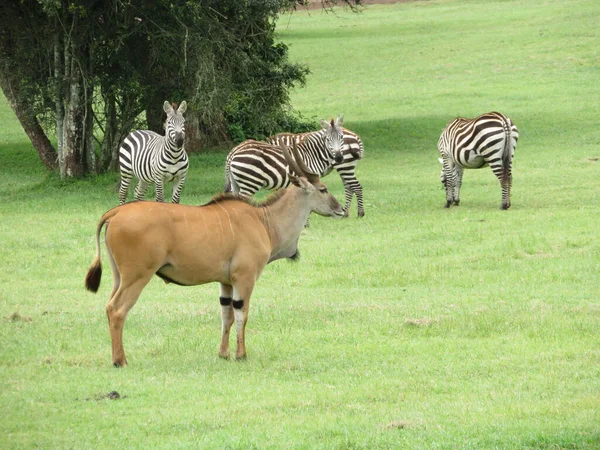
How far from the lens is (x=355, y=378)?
9.40m

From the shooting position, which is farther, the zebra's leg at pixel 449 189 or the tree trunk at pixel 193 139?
the tree trunk at pixel 193 139

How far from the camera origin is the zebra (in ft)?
64.5

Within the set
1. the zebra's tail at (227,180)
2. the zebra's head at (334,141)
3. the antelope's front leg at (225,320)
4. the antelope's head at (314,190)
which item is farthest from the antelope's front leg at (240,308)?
the zebra's head at (334,141)

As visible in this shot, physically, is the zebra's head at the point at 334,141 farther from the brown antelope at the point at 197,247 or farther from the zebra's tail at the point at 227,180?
the brown antelope at the point at 197,247

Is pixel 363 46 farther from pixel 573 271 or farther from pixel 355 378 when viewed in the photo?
pixel 355 378

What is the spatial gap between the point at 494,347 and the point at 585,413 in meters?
2.60

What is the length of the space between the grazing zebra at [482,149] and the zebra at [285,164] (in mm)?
1918

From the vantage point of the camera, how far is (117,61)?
82.9 ft

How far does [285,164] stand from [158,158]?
301cm

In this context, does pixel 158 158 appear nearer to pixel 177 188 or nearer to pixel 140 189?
pixel 177 188

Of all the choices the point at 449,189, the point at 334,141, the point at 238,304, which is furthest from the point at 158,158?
the point at 238,304

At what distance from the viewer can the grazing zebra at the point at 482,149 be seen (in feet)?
68.8

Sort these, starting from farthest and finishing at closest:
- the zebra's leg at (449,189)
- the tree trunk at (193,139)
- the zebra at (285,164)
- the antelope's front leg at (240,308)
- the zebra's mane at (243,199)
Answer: the tree trunk at (193,139) → the zebra's leg at (449,189) → the zebra at (285,164) → the zebra's mane at (243,199) → the antelope's front leg at (240,308)

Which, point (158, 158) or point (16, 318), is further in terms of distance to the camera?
point (158, 158)
